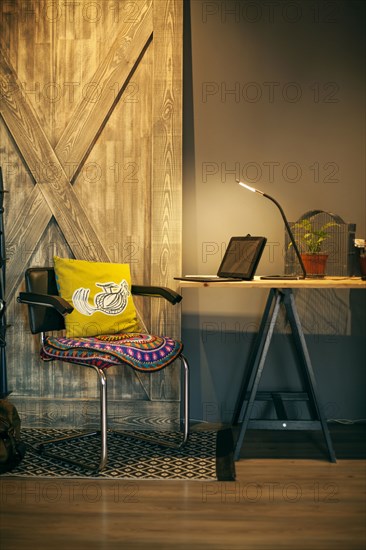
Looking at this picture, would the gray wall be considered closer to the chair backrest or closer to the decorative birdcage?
the decorative birdcage

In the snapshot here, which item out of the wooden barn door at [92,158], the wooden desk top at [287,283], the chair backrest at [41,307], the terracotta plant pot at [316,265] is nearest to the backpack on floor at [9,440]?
the chair backrest at [41,307]

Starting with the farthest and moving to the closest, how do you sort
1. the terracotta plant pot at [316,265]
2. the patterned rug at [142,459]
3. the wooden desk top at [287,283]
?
1. the terracotta plant pot at [316,265]
2. the wooden desk top at [287,283]
3. the patterned rug at [142,459]

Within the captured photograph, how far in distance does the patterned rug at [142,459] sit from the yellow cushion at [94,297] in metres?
0.59

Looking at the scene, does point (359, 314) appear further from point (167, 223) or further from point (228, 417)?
point (167, 223)

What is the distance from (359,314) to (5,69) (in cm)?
249

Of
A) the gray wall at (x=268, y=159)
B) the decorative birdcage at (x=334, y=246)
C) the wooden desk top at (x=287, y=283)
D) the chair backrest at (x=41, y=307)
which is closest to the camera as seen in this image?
the wooden desk top at (x=287, y=283)

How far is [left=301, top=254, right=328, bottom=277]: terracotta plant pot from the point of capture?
148 inches

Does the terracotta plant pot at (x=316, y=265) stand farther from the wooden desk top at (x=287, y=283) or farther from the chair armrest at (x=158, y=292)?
the chair armrest at (x=158, y=292)

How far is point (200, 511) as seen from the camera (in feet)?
9.22

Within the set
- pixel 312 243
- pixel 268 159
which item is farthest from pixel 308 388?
pixel 268 159

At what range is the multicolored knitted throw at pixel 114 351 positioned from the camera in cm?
334

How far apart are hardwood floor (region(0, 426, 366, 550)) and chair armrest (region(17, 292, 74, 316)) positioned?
2.54 feet

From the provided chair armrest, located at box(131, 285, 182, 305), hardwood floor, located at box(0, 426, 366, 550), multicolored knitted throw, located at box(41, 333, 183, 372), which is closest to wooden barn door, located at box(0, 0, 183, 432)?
chair armrest, located at box(131, 285, 182, 305)

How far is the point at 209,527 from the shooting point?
8.73 feet
